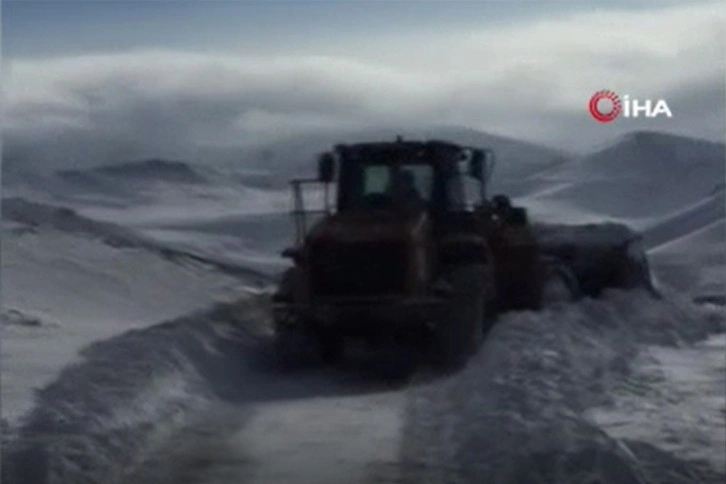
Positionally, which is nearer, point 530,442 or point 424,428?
point 530,442

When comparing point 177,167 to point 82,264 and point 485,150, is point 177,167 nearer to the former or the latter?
A: point 485,150

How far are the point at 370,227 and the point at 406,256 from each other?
0.34 meters

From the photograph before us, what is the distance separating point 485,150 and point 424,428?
2.07 metres

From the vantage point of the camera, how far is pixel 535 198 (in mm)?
11805

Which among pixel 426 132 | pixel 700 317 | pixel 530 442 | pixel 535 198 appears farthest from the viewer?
pixel 700 317

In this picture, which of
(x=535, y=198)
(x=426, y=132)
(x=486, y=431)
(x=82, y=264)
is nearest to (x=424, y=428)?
(x=486, y=431)

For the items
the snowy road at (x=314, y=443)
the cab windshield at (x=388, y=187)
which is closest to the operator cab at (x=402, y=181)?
the cab windshield at (x=388, y=187)

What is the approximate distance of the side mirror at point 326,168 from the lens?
11.5m

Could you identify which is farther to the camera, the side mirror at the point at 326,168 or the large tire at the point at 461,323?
the large tire at the point at 461,323

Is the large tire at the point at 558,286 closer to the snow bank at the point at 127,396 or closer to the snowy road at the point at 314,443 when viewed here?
the snow bank at the point at 127,396

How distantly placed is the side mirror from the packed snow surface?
0.34 metres

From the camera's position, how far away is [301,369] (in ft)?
39.5
